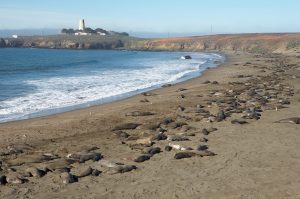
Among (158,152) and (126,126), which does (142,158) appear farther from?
(126,126)

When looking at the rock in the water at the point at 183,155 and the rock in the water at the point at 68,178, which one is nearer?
the rock in the water at the point at 68,178

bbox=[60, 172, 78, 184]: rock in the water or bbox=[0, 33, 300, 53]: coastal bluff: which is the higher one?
bbox=[60, 172, 78, 184]: rock in the water

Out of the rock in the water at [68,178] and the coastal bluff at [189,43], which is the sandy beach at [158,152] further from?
the coastal bluff at [189,43]

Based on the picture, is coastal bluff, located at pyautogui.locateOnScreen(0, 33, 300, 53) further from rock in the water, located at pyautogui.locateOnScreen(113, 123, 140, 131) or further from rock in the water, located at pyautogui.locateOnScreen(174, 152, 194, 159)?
rock in the water, located at pyautogui.locateOnScreen(174, 152, 194, 159)

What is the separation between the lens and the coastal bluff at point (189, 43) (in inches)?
3625

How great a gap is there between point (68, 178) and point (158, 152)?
286 cm

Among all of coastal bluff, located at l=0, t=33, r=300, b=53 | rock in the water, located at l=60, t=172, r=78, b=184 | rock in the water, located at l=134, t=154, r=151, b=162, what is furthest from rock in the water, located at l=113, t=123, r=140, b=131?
coastal bluff, located at l=0, t=33, r=300, b=53

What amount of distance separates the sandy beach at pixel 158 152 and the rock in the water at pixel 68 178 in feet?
0.08

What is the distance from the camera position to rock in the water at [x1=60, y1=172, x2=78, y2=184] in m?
9.27

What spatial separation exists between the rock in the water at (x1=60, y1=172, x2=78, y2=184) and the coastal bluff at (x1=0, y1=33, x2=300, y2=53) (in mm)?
75235

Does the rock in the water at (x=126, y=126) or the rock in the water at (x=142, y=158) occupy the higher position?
the rock in the water at (x=142, y=158)

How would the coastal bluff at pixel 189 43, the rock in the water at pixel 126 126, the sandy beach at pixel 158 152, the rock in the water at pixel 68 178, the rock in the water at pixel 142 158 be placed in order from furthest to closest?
the coastal bluff at pixel 189 43 < the rock in the water at pixel 126 126 < the rock in the water at pixel 142 158 < the rock in the water at pixel 68 178 < the sandy beach at pixel 158 152

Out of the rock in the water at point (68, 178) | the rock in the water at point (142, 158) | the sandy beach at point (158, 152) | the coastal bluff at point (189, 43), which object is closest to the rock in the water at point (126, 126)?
the sandy beach at point (158, 152)

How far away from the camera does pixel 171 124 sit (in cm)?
1482
